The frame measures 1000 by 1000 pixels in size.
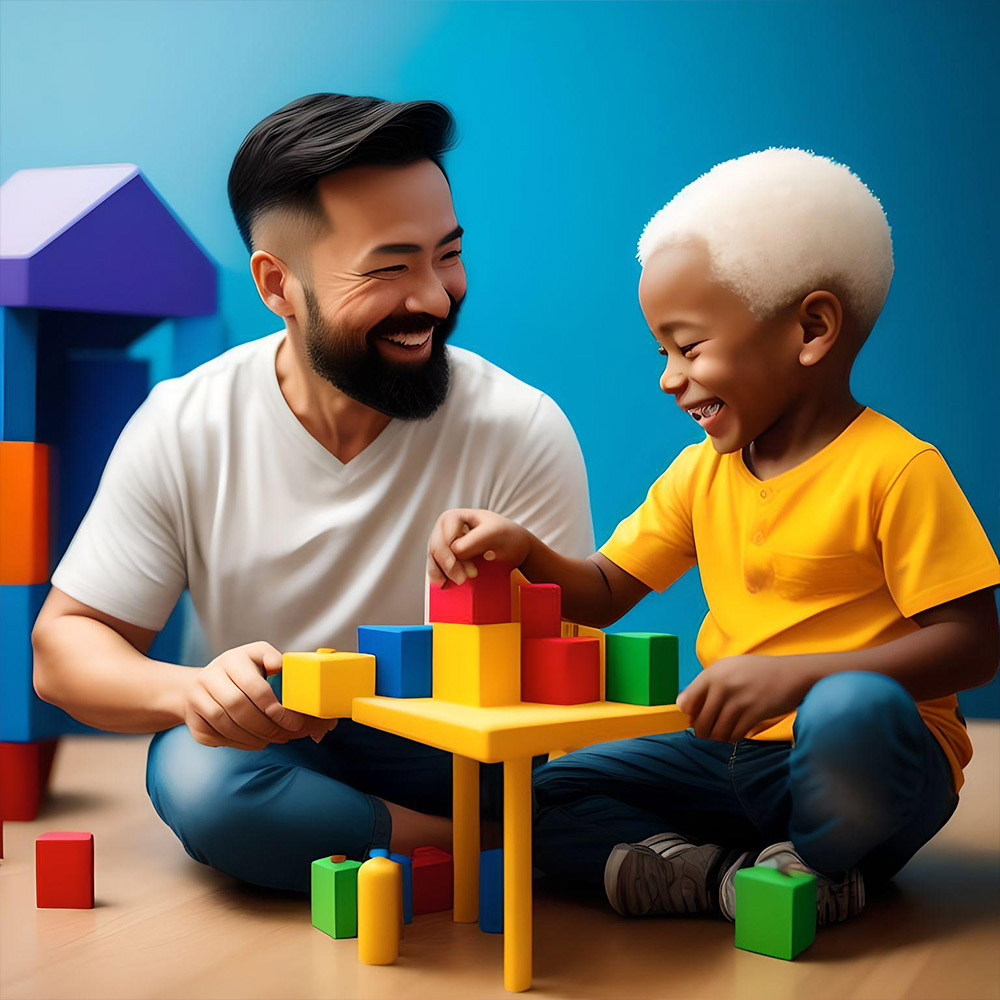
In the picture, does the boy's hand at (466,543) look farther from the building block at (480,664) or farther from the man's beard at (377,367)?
the man's beard at (377,367)

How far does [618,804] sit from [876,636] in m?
0.26

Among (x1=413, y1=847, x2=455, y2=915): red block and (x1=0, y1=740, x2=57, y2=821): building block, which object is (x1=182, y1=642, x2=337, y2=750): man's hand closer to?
(x1=413, y1=847, x2=455, y2=915): red block

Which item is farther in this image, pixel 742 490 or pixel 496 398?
pixel 496 398

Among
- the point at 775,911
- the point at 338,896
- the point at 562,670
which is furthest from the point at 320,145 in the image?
the point at 775,911

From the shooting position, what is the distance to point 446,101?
6.04ft

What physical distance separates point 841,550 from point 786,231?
0.25 meters

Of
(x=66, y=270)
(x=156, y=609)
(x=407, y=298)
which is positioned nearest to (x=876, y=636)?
(x=407, y=298)

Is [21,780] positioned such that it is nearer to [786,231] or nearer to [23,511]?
[23,511]

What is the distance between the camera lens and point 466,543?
2.77 ft

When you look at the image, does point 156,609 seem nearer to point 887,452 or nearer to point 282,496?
point 282,496

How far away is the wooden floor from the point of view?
31.0 inches

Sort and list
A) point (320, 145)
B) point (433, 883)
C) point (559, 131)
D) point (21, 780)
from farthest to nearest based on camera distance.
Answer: point (559, 131)
point (21, 780)
point (320, 145)
point (433, 883)

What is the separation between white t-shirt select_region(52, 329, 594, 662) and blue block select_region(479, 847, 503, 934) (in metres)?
0.29

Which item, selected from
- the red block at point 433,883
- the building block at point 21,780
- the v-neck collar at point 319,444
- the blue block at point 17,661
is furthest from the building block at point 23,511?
the red block at point 433,883
